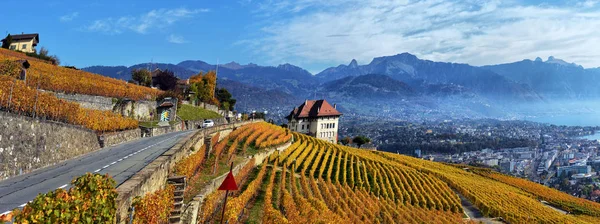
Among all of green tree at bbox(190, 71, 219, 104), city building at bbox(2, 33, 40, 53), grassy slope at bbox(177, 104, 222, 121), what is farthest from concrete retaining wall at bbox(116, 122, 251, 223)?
city building at bbox(2, 33, 40, 53)

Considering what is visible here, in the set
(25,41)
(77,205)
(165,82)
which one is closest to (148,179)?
(77,205)

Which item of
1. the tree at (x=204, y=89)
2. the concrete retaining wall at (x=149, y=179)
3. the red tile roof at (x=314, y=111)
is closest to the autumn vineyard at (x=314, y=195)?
the concrete retaining wall at (x=149, y=179)

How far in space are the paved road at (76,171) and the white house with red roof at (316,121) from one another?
187 ft

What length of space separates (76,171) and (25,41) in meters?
64.9

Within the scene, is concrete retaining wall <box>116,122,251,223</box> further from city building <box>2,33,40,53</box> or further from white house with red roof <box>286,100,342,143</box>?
city building <box>2,33,40,53</box>

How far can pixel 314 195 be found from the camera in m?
24.3

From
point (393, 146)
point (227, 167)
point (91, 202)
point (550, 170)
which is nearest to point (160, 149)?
point (227, 167)

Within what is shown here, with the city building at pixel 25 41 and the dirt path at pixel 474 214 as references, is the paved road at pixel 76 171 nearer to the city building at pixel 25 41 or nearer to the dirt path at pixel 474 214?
the dirt path at pixel 474 214

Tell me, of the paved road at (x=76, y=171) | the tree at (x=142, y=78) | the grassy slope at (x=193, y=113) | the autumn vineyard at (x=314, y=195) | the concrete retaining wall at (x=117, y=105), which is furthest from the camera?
the tree at (x=142, y=78)

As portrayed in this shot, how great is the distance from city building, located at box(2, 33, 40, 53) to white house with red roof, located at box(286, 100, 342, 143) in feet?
152

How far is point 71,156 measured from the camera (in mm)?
19672

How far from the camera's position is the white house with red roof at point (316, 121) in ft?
267

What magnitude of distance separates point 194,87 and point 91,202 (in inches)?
2116

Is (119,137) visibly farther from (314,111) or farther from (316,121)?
→ (314,111)
